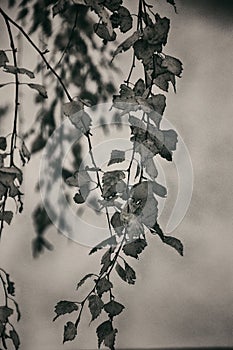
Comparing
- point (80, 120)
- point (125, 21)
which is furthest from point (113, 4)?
point (80, 120)

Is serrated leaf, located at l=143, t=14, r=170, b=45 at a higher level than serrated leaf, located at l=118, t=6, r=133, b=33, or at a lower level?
lower

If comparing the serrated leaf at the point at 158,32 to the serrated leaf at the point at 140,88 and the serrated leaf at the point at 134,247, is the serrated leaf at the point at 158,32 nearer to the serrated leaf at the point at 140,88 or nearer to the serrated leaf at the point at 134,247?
the serrated leaf at the point at 140,88

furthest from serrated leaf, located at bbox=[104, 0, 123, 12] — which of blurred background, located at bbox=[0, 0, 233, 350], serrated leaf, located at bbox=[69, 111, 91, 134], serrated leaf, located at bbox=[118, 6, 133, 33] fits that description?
blurred background, located at bbox=[0, 0, 233, 350]

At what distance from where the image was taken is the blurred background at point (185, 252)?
1.69 meters

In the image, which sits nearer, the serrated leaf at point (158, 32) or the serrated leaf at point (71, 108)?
the serrated leaf at point (158, 32)

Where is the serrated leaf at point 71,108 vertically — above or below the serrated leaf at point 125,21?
below

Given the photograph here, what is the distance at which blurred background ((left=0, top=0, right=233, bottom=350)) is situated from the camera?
1.69 meters

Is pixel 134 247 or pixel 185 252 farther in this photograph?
pixel 185 252

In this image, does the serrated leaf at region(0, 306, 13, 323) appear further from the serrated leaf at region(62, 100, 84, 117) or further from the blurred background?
the serrated leaf at region(62, 100, 84, 117)

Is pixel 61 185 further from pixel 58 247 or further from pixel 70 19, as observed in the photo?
pixel 70 19

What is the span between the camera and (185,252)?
5.61ft

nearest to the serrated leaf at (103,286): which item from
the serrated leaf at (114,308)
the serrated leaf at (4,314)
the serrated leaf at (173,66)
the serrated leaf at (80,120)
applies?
the serrated leaf at (114,308)

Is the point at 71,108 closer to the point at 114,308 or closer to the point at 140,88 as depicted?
the point at 140,88

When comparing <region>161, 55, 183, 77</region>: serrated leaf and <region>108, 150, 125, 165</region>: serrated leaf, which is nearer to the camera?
<region>161, 55, 183, 77</region>: serrated leaf
